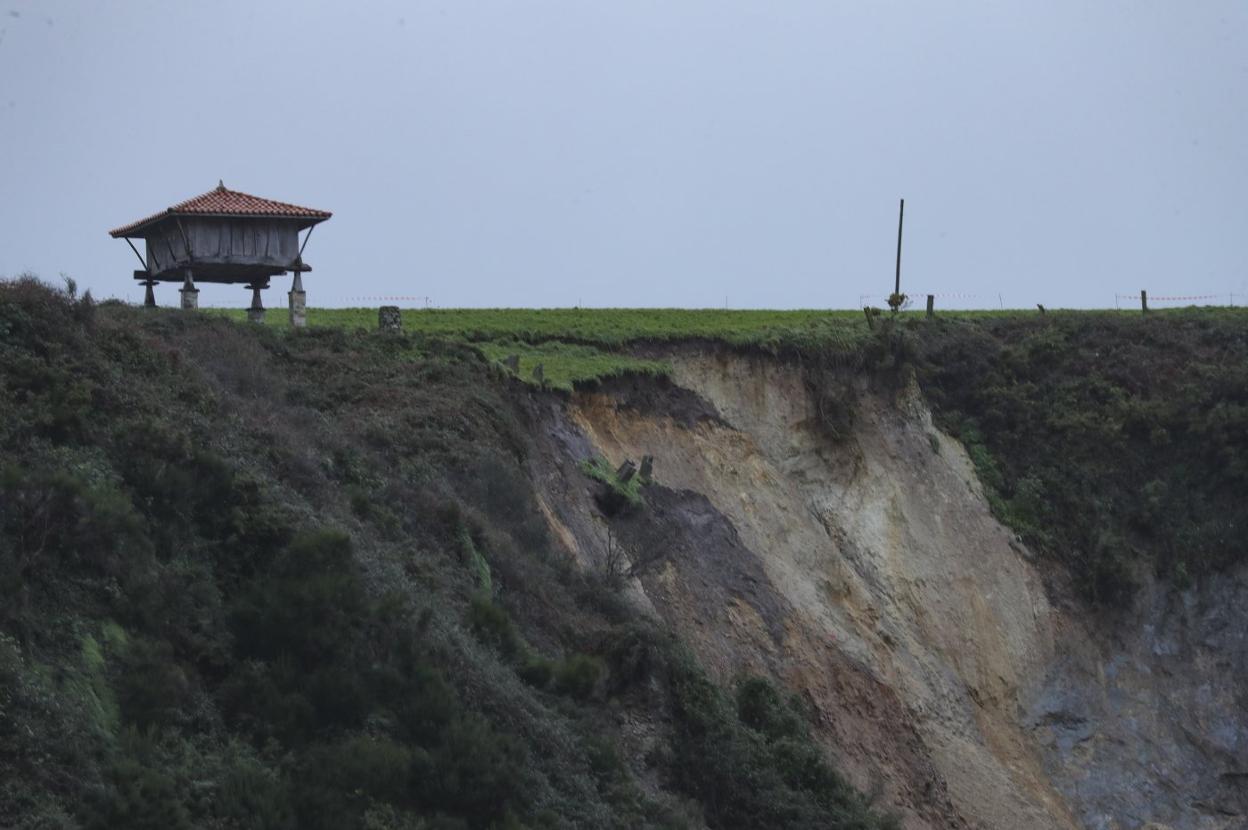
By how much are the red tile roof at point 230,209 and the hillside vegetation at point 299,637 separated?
5821 millimetres

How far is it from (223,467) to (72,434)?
1.86 metres

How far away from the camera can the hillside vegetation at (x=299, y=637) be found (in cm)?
1666

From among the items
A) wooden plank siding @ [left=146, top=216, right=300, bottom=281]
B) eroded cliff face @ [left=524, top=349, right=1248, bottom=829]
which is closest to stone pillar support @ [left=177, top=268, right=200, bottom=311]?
wooden plank siding @ [left=146, top=216, right=300, bottom=281]

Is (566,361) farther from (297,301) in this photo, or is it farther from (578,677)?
(578,677)

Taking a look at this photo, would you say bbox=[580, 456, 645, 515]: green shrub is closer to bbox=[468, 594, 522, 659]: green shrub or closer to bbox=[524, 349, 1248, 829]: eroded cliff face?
bbox=[524, 349, 1248, 829]: eroded cliff face

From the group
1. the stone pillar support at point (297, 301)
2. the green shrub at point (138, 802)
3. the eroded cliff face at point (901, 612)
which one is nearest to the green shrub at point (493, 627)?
the eroded cliff face at point (901, 612)

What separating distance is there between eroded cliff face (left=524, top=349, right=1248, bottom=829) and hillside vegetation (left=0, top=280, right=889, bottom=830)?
10.3ft

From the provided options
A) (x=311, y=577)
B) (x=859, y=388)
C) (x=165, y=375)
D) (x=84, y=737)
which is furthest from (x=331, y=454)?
(x=859, y=388)

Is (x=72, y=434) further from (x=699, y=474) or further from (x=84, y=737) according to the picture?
(x=699, y=474)

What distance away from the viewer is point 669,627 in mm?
27469

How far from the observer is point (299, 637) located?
62.4 ft

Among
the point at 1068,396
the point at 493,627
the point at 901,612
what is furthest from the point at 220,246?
the point at 1068,396

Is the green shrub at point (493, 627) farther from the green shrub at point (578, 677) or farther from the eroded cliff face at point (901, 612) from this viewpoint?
the eroded cliff face at point (901, 612)

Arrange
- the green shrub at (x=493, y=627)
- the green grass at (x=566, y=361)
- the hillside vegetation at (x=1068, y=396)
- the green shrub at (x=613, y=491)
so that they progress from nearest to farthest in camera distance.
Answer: the green shrub at (x=493, y=627) → the green shrub at (x=613, y=491) → the green grass at (x=566, y=361) → the hillside vegetation at (x=1068, y=396)
